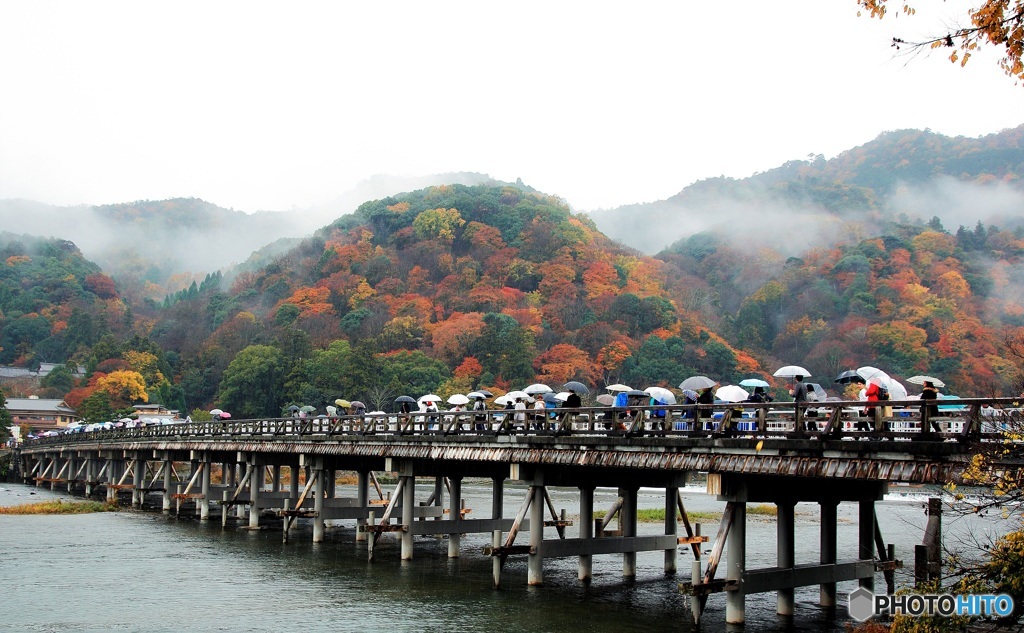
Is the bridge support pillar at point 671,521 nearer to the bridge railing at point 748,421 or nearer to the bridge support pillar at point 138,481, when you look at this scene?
the bridge railing at point 748,421

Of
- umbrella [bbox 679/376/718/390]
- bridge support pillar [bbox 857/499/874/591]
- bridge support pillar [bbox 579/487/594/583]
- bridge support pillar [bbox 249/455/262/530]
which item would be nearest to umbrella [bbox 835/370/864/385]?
bridge support pillar [bbox 857/499/874/591]

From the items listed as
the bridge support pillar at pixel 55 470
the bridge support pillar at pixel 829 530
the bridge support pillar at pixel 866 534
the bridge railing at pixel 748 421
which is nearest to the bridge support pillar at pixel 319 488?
the bridge railing at pixel 748 421

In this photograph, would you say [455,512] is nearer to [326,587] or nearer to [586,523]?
[326,587]

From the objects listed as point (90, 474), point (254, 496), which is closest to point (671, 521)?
point (254, 496)

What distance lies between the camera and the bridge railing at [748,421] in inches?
588

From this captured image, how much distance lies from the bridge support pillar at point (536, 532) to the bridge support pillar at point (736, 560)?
685 cm

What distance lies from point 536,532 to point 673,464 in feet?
21.5

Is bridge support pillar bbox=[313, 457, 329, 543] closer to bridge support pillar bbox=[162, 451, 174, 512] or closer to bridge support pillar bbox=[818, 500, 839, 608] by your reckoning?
bridge support pillar bbox=[162, 451, 174, 512]

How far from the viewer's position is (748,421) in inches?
765

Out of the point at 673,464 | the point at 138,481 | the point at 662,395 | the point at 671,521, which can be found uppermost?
the point at 662,395

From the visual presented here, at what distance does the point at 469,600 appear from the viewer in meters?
25.5

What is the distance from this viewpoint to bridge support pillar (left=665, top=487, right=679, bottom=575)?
28.7 meters

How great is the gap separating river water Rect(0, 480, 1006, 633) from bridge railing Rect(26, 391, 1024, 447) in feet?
14.9

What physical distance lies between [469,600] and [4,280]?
148393 mm
